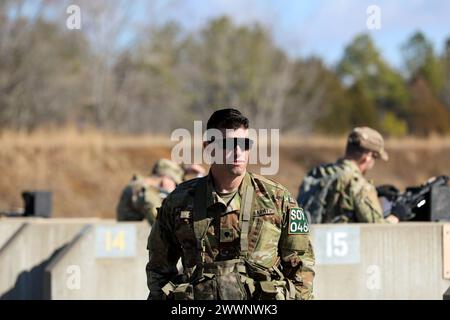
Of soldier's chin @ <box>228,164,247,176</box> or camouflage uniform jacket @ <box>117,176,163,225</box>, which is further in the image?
camouflage uniform jacket @ <box>117,176,163,225</box>

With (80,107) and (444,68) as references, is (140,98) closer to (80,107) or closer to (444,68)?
(80,107)

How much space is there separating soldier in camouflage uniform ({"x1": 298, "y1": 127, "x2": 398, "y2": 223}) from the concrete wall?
0.27 meters

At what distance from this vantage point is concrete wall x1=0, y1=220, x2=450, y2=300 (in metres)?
8.20

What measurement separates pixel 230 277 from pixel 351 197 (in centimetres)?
406

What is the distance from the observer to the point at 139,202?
32.1 ft

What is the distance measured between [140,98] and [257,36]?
371 inches

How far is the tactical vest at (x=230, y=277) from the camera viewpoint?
441 centimetres

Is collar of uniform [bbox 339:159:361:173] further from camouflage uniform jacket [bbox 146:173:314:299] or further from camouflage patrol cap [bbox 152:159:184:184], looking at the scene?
camouflage uniform jacket [bbox 146:173:314:299]

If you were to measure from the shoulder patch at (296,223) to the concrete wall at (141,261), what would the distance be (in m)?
3.55

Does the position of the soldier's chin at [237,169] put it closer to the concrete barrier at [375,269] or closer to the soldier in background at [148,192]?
the concrete barrier at [375,269]

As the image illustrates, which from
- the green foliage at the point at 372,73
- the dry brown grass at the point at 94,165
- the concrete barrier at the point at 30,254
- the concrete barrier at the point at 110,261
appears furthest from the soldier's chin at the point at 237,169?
the green foliage at the point at 372,73

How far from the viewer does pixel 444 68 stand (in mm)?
84250

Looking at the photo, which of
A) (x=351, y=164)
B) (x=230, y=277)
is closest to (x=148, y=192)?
(x=351, y=164)

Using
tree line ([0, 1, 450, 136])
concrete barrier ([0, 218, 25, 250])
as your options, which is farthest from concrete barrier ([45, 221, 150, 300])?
tree line ([0, 1, 450, 136])
